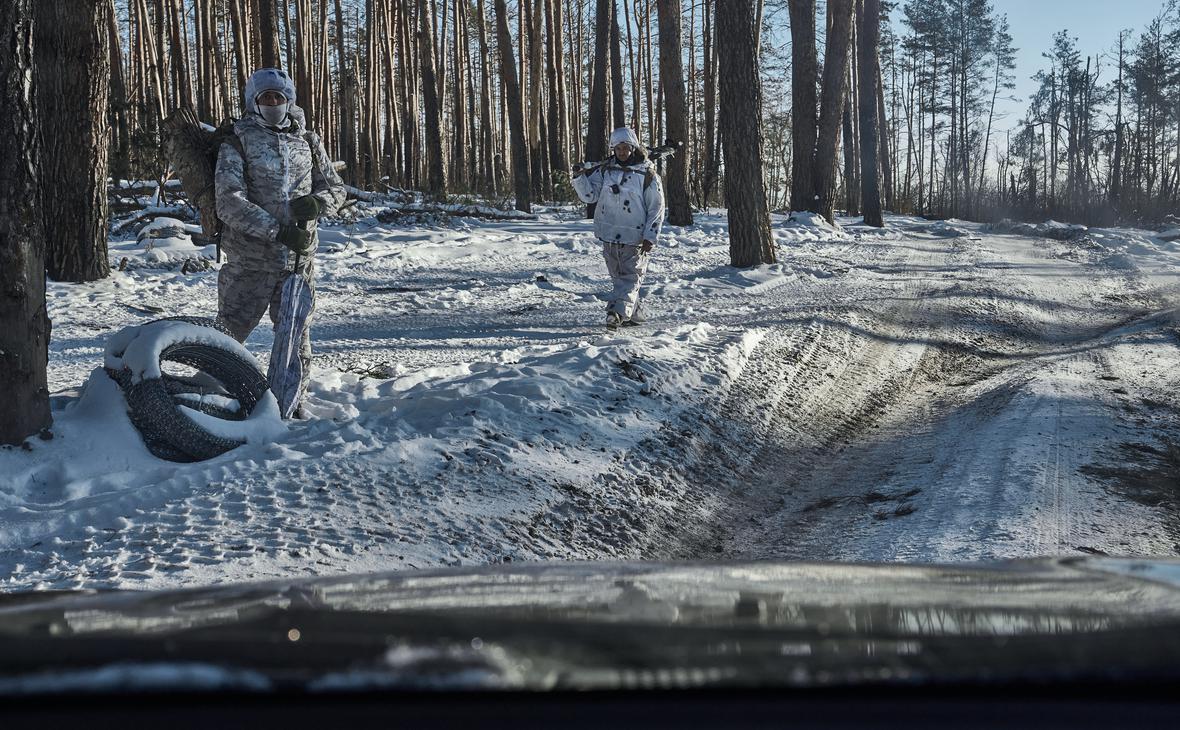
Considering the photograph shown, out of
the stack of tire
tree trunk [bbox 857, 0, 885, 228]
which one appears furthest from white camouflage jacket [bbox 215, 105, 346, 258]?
tree trunk [bbox 857, 0, 885, 228]

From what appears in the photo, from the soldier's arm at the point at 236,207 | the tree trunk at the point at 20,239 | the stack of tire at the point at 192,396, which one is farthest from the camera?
the soldier's arm at the point at 236,207

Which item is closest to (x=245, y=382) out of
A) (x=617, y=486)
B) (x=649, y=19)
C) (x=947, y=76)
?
(x=617, y=486)

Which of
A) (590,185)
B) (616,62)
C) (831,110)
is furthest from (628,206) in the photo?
(616,62)

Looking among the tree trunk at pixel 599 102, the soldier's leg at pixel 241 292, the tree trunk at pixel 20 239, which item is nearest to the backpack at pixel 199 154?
the soldier's leg at pixel 241 292

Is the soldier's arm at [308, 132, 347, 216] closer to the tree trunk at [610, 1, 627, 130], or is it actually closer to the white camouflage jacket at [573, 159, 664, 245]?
the white camouflage jacket at [573, 159, 664, 245]

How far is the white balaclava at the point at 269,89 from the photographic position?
18.0ft

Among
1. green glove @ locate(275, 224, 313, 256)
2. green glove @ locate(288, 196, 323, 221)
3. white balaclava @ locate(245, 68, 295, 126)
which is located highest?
white balaclava @ locate(245, 68, 295, 126)

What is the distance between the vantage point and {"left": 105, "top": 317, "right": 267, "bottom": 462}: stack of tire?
464 centimetres

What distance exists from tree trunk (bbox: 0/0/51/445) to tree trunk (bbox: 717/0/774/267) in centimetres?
971

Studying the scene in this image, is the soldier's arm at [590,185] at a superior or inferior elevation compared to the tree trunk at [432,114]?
inferior

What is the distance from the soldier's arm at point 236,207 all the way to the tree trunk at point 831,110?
58.2ft

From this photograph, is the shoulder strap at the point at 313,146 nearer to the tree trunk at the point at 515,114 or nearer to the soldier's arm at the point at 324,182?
the soldier's arm at the point at 324,182

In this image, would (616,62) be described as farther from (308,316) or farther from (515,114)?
(308,316)

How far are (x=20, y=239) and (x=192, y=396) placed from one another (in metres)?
1.16
